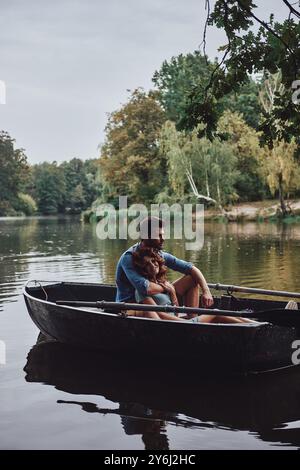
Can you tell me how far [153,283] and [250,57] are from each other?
2806mm

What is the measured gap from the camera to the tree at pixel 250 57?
5.74m

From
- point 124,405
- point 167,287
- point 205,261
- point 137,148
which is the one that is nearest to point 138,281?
point 167,287

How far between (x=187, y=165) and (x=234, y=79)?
3135cm

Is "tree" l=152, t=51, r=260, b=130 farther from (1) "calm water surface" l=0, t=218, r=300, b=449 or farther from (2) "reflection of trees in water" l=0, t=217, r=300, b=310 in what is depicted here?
(1) "calm water surface" l=0, t=218, r=300, b=449

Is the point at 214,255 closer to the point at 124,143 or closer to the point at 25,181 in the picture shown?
the point at 124,143

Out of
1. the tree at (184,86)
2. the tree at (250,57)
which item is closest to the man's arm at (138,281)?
the tree at (250,57)

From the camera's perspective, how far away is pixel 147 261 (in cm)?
624

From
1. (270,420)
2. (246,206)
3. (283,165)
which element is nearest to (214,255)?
(270,420)

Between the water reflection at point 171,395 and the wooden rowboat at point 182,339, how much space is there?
156 millimetres

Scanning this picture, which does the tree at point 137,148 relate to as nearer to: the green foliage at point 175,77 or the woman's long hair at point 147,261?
the green foliage at point 175,77

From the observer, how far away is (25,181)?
82.1m

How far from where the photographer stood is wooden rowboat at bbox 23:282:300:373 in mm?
5551

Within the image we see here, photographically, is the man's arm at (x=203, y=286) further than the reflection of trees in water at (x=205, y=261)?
No

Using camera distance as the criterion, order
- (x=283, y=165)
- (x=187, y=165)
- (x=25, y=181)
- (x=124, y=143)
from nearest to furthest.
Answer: (x=283, y=165) < (x=187, y=165) < (x=124, y=143) < (x=25, y=181)
